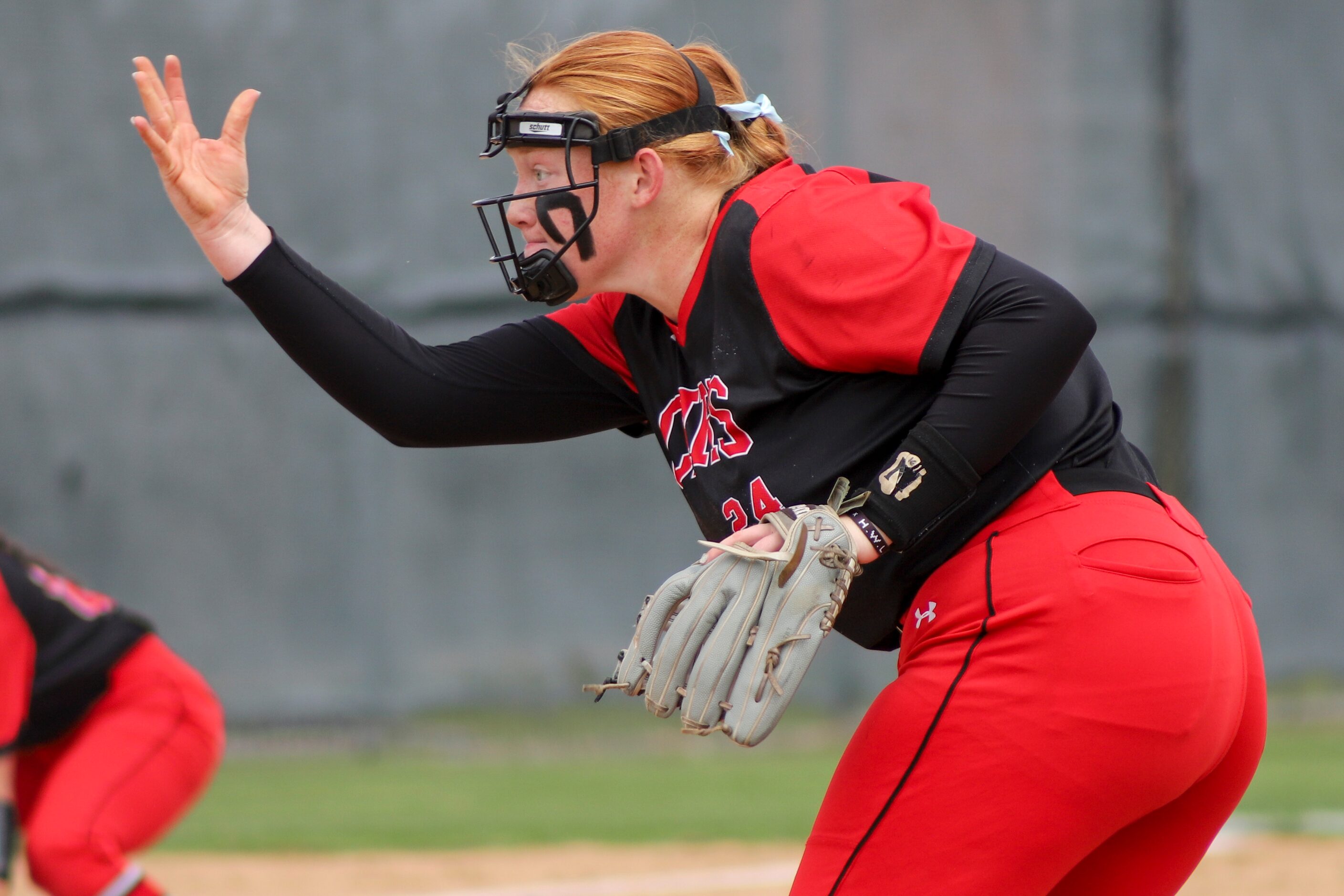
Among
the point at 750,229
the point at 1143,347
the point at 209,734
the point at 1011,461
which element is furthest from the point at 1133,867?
the point at 1143,347

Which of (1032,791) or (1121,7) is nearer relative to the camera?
(1032,791)

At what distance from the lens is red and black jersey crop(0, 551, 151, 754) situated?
3027mm

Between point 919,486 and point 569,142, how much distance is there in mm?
635

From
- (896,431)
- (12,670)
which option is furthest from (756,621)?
(12,670)

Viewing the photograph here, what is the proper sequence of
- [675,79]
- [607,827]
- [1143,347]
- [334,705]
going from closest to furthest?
[675,79] < [607,827] < [334,705] < [1143,347]

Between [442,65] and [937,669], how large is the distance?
216 inches

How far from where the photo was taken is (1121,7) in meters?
6.97

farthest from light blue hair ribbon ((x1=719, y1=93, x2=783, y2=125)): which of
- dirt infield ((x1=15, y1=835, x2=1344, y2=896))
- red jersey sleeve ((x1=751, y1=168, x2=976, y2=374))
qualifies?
dirt infield ((x1=15, y1=835, x2=1344, y2=896))

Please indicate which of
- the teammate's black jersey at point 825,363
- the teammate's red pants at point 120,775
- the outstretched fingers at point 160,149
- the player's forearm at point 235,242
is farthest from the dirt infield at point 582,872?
the outstretched fingers at point 160,149

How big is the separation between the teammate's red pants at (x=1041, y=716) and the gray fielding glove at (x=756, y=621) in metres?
0.12

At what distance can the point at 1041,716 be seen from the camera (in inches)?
62.9

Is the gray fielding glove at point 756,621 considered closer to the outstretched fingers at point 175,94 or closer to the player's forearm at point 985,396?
the player's forearm at point 985,396

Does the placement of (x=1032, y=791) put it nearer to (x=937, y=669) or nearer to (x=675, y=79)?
(x=937, y=669)

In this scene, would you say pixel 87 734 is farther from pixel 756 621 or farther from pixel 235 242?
pixel 756 621
